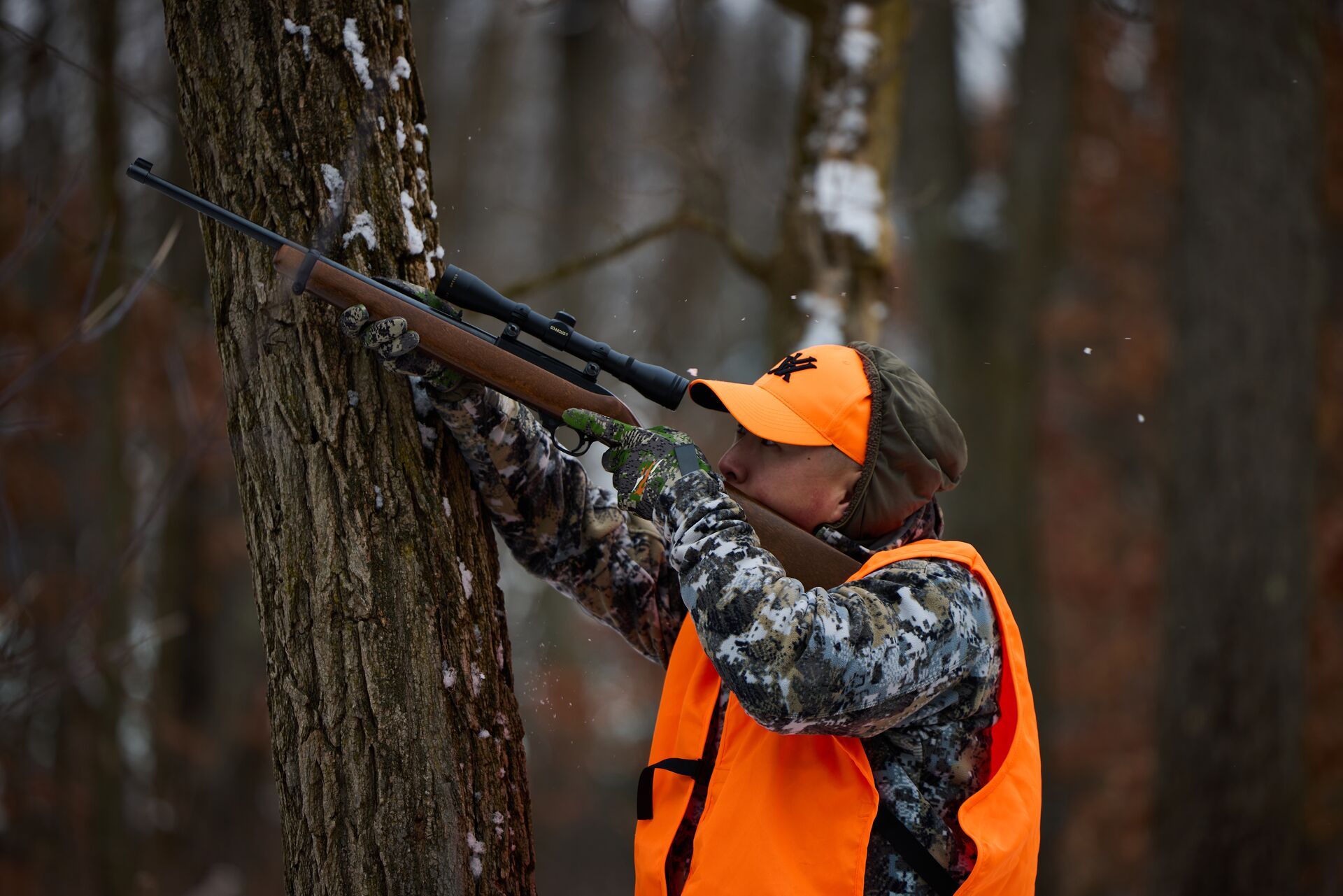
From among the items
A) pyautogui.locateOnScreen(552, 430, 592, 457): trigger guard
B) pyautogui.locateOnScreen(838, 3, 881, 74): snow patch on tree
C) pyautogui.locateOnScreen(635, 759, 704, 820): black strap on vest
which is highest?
pyautogui.locateOnScreen(838, 3, 881, 74): snow patch on tree

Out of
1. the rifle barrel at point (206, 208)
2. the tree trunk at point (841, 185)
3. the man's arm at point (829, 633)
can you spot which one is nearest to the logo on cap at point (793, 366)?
the man's arm at point (829, 633)

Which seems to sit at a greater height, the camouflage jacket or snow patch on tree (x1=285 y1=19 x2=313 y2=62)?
snow patch on tree (x1=285 y1=19 x2=313 y2=62)

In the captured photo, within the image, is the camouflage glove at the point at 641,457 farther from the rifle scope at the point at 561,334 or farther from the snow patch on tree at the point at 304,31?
the snow patch on tree at the point at 304,31

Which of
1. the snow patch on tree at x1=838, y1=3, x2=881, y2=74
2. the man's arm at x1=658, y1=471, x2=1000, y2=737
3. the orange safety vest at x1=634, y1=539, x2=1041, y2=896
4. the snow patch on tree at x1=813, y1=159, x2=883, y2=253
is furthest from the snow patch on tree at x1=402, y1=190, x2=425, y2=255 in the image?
the snow patch on tree at x1=838, y1=3, x2=881, y2=74

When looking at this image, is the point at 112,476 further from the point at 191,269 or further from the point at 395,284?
the point at 395,284

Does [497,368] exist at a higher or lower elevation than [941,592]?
higher

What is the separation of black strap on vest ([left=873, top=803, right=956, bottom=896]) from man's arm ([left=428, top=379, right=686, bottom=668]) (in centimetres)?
79

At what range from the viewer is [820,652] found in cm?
208

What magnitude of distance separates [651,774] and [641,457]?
71 cm

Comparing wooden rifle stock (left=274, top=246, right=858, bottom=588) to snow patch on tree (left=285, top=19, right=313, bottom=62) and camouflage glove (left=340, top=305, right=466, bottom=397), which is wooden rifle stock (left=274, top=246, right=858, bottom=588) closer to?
camouflage glove (left=340, top=305, right=466, bottom=397)

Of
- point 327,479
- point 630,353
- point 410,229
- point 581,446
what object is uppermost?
point 630,353

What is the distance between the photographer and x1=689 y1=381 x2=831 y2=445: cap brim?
2420 millimetres

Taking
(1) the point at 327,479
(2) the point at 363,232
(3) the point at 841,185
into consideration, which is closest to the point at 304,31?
(2) the point at 363,232

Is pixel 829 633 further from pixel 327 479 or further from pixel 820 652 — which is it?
pixel 327 479
